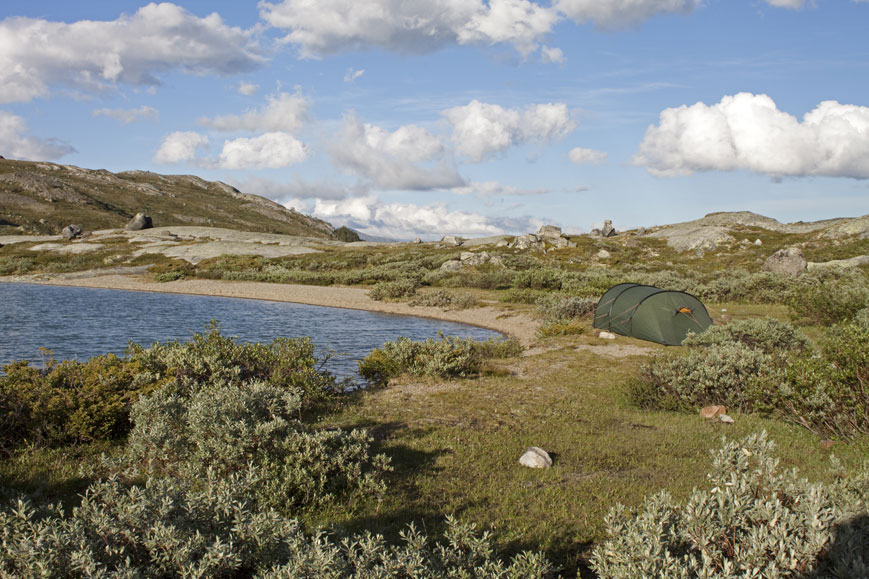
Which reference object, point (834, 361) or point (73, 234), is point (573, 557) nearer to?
point (834, 361)

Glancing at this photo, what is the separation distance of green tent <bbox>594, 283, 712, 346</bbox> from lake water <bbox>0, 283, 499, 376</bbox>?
5.45 metres

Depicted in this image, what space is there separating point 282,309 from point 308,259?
86.0 ft

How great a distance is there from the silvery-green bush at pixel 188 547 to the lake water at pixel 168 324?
9.82 m

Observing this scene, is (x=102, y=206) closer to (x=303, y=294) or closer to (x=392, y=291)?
(x=303, y=294)

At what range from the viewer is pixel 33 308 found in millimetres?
25781

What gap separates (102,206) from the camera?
138 meters

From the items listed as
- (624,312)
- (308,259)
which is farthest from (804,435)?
(308,259)

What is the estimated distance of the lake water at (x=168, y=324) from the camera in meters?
16.9

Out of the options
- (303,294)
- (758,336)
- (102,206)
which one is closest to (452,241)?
(303,294)

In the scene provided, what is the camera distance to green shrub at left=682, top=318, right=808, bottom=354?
1424cm

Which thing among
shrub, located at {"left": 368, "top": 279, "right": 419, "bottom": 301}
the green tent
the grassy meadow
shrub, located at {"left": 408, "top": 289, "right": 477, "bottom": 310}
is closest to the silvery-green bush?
the grassy meadow

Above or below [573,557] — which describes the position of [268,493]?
above

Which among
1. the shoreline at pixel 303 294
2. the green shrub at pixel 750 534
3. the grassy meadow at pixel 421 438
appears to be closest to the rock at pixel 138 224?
the shoreline at pixel 303 294

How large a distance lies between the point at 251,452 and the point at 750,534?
5.17 meters
